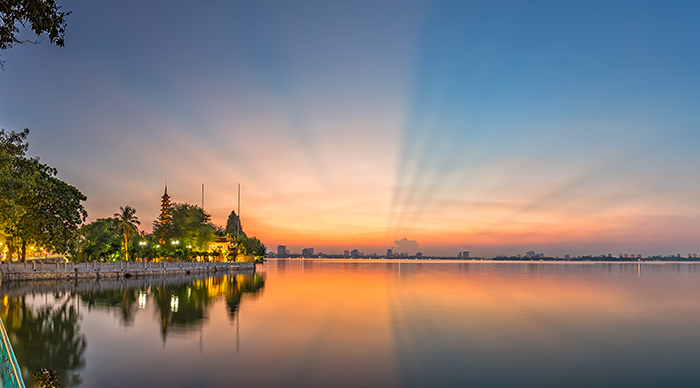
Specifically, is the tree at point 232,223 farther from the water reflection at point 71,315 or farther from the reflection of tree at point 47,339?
the reflection of tree at point 47,339

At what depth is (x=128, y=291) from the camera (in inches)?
1821

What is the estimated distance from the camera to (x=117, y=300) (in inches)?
1496

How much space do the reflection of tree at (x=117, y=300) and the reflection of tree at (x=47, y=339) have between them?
272 centimetres

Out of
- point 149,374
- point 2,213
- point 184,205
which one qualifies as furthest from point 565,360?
point 184,205

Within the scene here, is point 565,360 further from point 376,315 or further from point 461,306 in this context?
point 461,306

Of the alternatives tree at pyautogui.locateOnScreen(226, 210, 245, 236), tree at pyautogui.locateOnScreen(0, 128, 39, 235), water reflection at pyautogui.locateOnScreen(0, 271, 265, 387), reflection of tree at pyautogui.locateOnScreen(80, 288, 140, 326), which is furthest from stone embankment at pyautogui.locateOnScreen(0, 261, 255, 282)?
tree at pyautogui.locateOnScreen(226, 210, 245, 236)

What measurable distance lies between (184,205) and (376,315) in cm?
9016

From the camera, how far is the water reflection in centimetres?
1678

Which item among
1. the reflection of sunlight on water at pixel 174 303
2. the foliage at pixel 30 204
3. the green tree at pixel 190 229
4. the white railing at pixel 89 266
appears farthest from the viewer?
the green tree at pixel 190 229

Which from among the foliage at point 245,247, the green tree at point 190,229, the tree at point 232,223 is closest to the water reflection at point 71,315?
the green tree at point 190,229

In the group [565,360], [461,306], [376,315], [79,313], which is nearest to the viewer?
[565,360]

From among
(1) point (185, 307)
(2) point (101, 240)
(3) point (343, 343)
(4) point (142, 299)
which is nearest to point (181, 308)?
(1) point (185, 307)

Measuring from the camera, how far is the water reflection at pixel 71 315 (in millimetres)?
16781

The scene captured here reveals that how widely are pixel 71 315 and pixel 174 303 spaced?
32.2 feet
